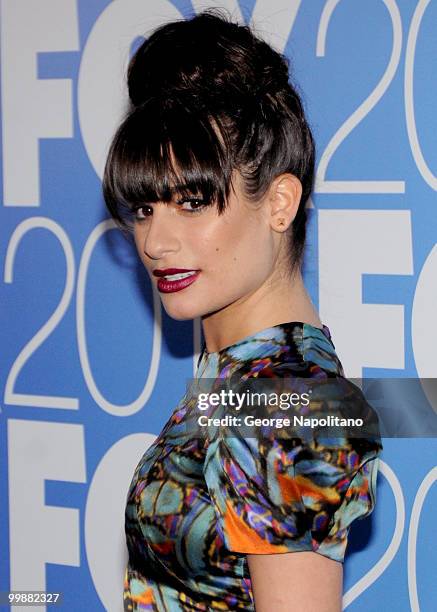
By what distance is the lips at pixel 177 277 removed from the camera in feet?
3.88

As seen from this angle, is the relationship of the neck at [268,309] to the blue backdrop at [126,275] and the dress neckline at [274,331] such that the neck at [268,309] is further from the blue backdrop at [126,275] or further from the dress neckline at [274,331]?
the blue backdrop at [126,275]

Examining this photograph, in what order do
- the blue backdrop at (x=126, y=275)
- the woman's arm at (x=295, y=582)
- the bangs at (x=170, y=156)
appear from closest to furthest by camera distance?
the woman's arm at (x=295, y=582)
the bangs at (x=170, y=156)
the blue backdrop at (x=126, y=275)

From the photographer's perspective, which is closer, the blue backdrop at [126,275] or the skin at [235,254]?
the skin at [235,254]

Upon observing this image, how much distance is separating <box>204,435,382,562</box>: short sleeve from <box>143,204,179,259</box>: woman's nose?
0.90 ft

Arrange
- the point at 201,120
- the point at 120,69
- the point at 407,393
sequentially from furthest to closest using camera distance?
the point at 120,69, the point at 407,393, the point at 201,120

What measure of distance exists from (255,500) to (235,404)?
12cm

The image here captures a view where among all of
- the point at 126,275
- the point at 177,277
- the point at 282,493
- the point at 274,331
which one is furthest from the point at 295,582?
the point at 126,275

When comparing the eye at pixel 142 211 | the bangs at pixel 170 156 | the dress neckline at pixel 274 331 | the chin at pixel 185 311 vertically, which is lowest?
the dress neckline at pixel 274 331

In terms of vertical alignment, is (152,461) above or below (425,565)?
above

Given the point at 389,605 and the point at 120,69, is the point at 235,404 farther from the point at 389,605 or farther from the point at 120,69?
the point at 120,69

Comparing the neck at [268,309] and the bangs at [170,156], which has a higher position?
the bangs at [170,156]

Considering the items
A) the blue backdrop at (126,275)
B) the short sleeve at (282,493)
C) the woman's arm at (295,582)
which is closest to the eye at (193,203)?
the short sleeve at (282,493)

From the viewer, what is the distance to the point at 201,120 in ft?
3.68

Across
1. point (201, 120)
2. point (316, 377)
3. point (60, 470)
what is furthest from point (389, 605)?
point (201, 120)
